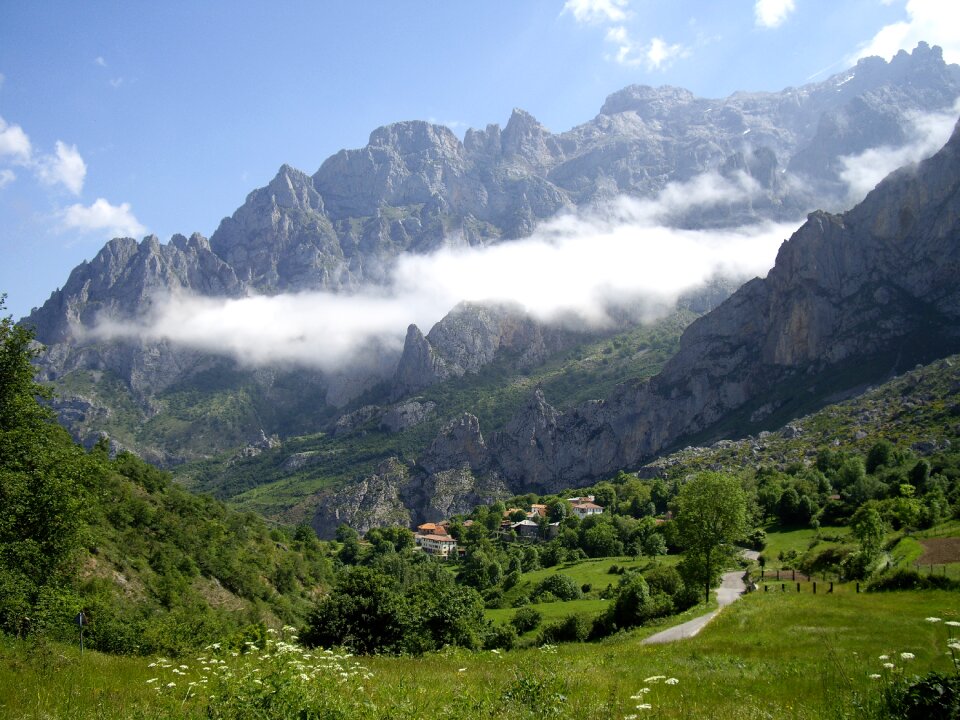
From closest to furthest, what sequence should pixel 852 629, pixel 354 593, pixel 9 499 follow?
pixel 9 499, pixel 852 629, pixel 354 593

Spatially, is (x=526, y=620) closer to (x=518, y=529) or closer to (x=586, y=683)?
(x=586, y=683)

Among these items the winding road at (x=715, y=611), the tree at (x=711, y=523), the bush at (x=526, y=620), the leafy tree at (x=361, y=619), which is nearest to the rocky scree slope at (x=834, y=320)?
the winding road at (x=715, y=611)

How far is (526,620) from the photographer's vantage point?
58594mm

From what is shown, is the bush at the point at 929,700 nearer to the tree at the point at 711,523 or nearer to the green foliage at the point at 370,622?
the green foliage at the point at 370,622

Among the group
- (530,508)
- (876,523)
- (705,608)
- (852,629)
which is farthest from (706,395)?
(852,629)

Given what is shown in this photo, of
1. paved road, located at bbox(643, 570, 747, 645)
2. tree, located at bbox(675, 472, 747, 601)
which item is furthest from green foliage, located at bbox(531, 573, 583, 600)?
tree, located at bbox(675, 472, 747, 601)

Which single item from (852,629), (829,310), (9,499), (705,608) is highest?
(829,310)

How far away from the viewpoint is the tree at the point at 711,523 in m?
41.6

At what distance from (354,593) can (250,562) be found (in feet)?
109

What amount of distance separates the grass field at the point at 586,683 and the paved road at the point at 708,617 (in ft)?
25.2

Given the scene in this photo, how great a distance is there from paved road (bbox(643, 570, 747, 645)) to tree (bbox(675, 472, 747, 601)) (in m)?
2.80

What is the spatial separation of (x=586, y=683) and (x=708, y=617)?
23.6 meters

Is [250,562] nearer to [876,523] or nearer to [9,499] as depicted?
[9,499]

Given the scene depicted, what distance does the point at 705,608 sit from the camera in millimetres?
38969
